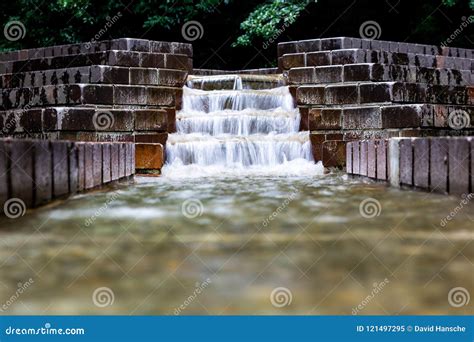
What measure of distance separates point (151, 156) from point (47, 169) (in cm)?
334

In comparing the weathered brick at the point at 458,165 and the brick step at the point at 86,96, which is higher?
the brick step at the point at 86,96

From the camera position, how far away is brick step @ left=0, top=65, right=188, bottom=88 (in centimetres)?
780

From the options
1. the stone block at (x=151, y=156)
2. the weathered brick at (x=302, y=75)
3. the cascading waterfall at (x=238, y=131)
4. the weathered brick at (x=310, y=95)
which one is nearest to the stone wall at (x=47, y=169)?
the stone block at (x=151, y=156)

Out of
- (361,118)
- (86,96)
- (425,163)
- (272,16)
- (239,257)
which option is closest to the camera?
(239,257)

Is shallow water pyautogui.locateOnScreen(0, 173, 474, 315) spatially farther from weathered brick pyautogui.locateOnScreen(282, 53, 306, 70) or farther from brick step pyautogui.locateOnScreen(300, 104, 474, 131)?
weathered brick pyautogui.locateOnScreen(282, 53, 306, 70)

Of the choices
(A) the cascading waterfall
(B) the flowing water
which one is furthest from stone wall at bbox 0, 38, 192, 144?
(B) the flowing water

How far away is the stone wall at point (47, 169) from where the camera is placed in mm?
3053

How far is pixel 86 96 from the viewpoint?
7.20 m

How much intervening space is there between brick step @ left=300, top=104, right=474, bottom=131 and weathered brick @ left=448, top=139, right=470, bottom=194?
3.18 metres

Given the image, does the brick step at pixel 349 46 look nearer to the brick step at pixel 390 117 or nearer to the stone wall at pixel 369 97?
the stone wall at pixel 369 97

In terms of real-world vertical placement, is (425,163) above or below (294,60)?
below

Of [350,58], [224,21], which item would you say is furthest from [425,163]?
[224,21]

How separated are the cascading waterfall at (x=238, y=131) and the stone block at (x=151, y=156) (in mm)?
126

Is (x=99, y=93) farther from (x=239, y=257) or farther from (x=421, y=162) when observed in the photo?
(x=239, y=257)
